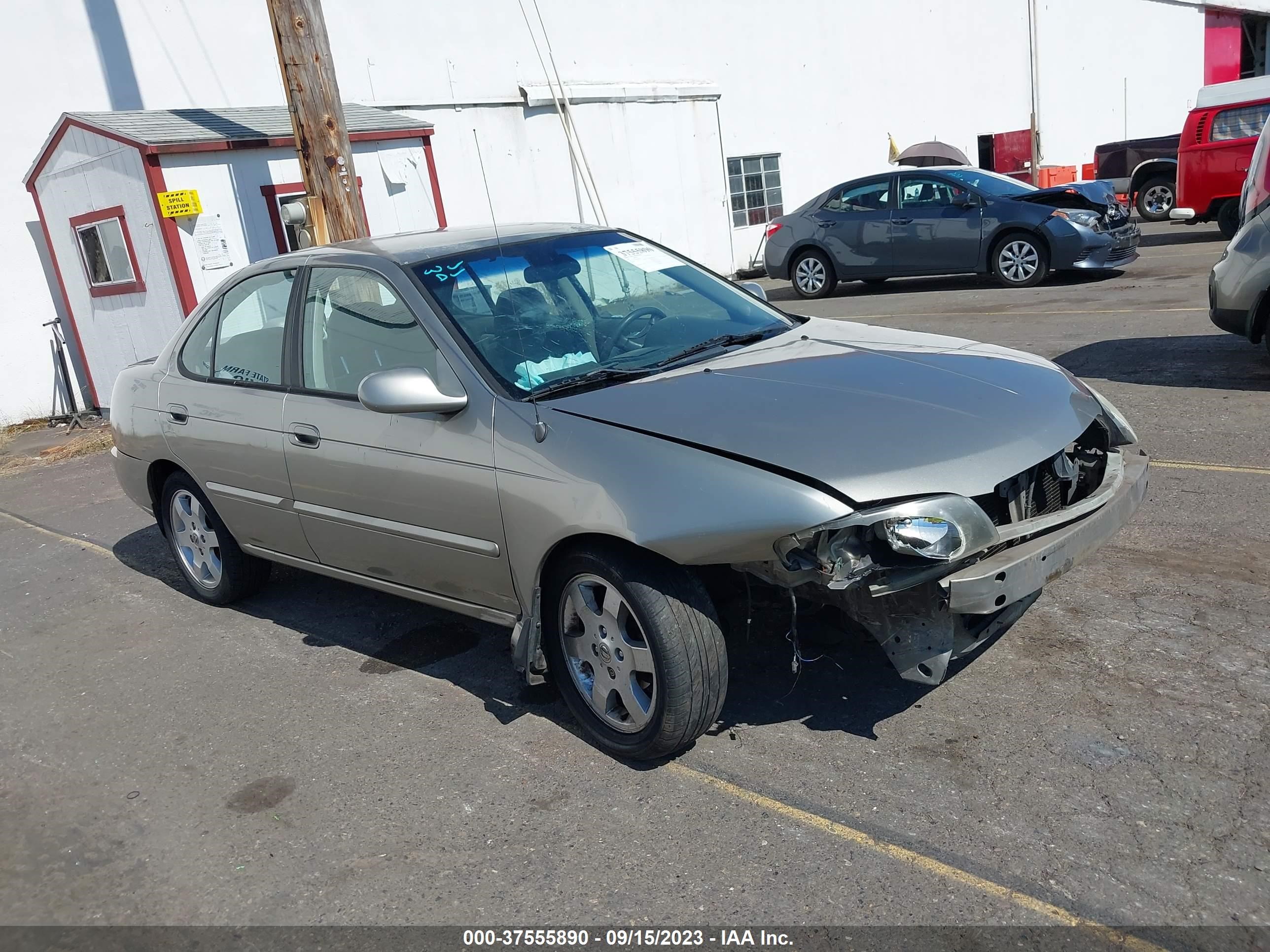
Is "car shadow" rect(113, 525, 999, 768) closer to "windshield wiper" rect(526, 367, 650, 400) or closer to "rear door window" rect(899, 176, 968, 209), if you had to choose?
"windshield wiper" rect(526, 367, 650, 400)

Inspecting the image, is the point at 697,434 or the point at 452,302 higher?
the point at 452,302

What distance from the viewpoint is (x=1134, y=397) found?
23.4ft

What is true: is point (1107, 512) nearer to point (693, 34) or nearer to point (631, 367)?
point (631, 367)

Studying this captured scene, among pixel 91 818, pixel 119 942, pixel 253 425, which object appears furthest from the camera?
pixel 253 425

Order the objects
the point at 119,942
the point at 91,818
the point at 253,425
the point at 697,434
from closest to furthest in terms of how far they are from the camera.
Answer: the point at 119,942, the point at 697,434, the point at 91,818, the point at 253,425

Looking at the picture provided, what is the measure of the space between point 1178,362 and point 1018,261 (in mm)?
5219

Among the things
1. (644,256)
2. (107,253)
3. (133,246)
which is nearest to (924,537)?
(644,256)

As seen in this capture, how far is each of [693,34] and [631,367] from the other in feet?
51.3

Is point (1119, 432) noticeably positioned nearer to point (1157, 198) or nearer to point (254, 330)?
point (254, 330)

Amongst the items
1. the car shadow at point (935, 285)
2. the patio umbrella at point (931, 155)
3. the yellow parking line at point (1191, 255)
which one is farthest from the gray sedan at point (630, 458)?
the patio umbrella at point (931, 155)

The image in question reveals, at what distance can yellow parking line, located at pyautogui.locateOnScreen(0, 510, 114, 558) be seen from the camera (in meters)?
6.88

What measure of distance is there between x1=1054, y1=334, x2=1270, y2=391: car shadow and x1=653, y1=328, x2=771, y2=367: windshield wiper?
427cm

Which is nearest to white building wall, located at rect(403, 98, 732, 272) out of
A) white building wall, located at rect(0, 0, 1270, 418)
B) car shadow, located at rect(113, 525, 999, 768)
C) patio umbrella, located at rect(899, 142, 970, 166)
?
white building wall, located at rect(0, 0, 1270, 418)

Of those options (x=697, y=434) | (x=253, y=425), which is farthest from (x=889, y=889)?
(x=253, y=425)
